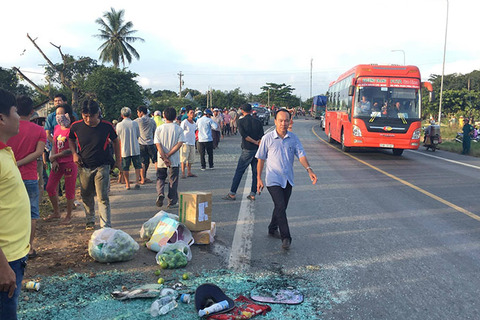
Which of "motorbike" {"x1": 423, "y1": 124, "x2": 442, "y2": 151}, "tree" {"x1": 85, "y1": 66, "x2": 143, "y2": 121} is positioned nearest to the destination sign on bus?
"motorbike" {"x1": 423, "y1": 124, "x2": 442, "y2": 151}

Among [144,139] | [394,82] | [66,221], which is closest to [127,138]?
[144,139]

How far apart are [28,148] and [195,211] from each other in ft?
7.15

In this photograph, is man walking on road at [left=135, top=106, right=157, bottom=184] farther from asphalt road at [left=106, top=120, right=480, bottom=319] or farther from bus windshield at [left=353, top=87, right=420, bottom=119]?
bus windshield at [left=353, top=87, right=420, bottom=119]

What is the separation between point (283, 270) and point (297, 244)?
973mm

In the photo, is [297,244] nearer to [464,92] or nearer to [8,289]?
[8,289]

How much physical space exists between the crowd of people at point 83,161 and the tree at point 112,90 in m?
24.5

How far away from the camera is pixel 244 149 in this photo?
809 centimetres

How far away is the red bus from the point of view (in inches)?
557

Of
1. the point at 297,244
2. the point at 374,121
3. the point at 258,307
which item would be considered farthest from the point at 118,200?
the point at 374,121

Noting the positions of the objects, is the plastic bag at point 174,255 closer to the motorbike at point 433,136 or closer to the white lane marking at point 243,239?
the white lane marking at point 243,239

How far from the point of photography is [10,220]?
2211 mm

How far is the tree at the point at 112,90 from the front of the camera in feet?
107

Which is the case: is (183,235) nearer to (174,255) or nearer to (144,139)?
(174,255)

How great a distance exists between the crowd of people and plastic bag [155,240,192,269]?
1305mm
